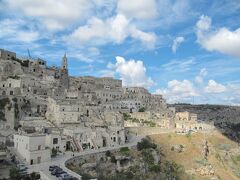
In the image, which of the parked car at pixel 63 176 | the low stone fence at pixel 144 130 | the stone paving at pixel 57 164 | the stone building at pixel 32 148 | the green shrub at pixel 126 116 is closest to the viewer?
the parked car at pixel 63 176

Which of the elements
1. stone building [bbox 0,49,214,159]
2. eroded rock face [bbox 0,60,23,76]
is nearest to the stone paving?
stone building [bbox 0,49,214,159]

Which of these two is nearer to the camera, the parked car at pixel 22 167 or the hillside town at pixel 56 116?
the parked car at pixel 22 167

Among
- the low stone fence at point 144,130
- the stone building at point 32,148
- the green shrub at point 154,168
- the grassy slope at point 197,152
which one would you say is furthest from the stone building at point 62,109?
the green shrub at point 154,168

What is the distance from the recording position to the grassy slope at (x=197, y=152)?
61156mm

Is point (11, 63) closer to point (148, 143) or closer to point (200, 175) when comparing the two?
point (148, 143)

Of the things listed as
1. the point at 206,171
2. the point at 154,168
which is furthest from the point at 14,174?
the point at 206,171

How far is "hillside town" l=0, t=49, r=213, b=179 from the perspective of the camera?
47250mm

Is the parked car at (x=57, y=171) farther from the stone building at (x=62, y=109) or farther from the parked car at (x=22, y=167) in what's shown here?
the stone building at (x=62, y=109)

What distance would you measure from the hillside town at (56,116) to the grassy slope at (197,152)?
4.59 metres

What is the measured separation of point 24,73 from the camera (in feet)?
226

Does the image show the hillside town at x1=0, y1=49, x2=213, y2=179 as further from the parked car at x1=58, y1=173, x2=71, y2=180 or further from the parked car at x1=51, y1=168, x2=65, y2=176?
the parked car at x1=58, y1=173, x2=71, y2=180

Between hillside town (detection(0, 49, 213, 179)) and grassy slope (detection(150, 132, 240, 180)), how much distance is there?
15.1 feet

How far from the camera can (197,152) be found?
213ft

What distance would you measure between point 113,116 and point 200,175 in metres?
19.8
